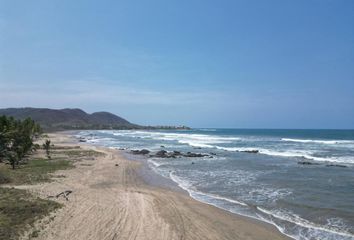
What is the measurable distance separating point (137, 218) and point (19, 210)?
13.0 ft

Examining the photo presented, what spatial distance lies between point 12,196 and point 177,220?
6.39 meters

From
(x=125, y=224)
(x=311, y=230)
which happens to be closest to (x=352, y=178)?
(x=311, y=230)

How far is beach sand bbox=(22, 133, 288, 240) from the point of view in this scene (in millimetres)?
11430

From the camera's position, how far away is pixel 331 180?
23734 mm

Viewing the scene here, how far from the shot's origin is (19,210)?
11.9m

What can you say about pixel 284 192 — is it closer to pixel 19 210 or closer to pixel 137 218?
pixel 137 218

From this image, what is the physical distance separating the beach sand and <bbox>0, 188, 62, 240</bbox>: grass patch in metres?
0.45

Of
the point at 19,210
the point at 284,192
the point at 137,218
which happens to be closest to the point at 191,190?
the point at 284,192

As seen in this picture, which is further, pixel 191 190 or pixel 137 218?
pixel 191 190

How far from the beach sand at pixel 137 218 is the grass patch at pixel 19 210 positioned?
453 mm

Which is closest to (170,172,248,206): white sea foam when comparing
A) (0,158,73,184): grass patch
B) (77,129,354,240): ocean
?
(77,129,354,240): ocean

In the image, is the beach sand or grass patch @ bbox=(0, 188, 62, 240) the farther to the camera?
the beach sand

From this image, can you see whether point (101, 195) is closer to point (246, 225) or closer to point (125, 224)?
point (125, 224)

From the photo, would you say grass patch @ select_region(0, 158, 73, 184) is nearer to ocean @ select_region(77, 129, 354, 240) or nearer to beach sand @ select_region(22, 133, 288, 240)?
beach sand @ select_region(22, 133, 288, 240)
